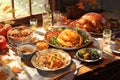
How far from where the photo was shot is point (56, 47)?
70.4 inches

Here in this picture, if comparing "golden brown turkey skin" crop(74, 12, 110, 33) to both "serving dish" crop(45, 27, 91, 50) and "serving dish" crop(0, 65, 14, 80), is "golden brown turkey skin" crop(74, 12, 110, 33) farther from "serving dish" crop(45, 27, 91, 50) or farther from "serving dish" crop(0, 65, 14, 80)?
"serving dish" crop(0, 65, 14, 80)

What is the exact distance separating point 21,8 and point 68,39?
0.65 m

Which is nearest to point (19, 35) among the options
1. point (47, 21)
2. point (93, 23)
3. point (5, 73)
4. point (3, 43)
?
point (3, 43)

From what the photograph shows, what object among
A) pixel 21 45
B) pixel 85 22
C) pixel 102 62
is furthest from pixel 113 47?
pixel 21 45

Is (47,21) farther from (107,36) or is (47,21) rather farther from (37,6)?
(107,36)

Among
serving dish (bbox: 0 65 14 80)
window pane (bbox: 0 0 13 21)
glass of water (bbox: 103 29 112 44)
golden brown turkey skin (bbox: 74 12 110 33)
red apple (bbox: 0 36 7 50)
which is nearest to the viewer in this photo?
serving dish (bbox: 0 65 14 80)

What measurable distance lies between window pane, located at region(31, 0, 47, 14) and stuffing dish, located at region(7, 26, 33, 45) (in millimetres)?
418

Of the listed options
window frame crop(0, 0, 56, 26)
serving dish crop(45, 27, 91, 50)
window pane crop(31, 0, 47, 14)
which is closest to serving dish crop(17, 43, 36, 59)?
serving dish crop(45, 27, 91, 50)

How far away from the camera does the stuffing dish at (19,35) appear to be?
5.98 ft

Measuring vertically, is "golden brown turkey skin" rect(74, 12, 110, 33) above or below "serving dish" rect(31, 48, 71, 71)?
above

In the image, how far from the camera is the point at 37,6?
A: 2.32 metres

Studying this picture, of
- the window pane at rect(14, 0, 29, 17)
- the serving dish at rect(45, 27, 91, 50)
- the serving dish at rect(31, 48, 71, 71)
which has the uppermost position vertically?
the window pane at rect(14, 0, 29, 17)

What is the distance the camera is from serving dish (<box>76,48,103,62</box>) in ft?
→ 5.45

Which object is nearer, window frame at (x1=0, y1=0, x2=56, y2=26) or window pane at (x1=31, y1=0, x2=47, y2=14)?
window frame at (x1=0, y1=0, x2=56, y2=26)
